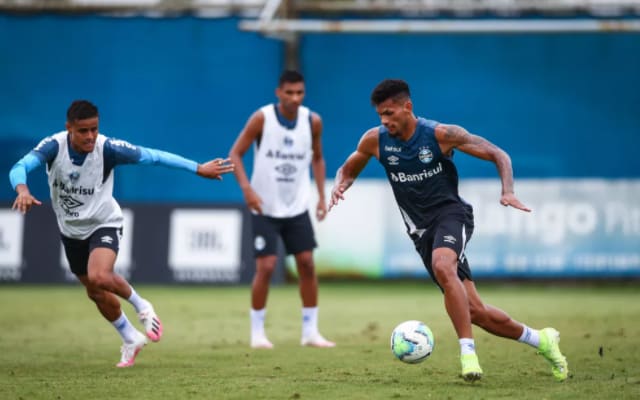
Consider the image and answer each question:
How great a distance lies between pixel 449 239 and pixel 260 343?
328cm

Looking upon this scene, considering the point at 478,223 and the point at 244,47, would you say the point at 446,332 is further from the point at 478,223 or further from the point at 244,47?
the point at 244,47

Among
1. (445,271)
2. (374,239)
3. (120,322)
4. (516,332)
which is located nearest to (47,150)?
(120,322)

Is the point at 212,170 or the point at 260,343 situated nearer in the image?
the point at 212,170

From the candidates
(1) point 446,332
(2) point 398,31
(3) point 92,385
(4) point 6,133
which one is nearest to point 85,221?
(3) point 92,385

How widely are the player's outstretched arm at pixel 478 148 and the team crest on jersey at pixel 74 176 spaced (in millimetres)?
3203

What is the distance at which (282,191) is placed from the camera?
36.3 feet

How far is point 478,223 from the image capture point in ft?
61.1

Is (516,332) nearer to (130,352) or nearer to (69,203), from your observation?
(130,352)

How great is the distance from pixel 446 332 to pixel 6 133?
1107 cm

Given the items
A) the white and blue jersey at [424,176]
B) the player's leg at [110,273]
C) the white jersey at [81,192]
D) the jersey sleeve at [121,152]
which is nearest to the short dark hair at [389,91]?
the white and blue jersey at [424,176]

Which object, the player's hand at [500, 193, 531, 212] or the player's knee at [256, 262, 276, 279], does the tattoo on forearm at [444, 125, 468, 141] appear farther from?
the player's knee at [256, 262, 276, 279]

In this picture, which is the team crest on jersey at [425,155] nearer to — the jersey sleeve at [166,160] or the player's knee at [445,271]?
the player's knee at [445,271]

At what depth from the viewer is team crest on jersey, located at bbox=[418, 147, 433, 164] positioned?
823 cm

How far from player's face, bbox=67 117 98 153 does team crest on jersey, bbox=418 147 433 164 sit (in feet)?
9.20
